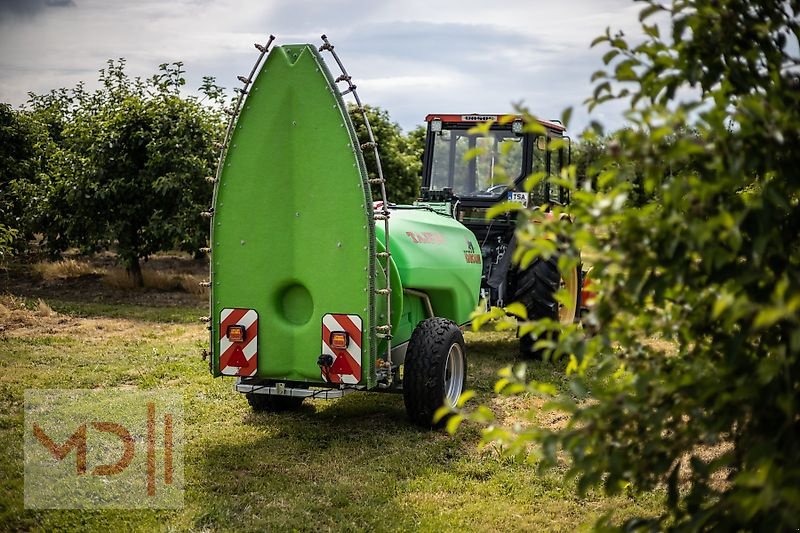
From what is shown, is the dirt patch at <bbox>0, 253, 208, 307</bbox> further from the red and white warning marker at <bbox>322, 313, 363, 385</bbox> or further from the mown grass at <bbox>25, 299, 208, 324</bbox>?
the red and white warning marker at <bbox>322, 313, 363, 385</bbox>

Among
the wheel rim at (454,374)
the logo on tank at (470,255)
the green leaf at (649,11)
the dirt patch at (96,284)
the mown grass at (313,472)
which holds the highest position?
the green leaf at (649,11)

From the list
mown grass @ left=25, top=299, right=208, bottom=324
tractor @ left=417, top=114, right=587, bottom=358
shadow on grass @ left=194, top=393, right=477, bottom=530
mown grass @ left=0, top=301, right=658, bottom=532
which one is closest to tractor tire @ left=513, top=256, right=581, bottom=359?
tractor @ left=417, top=114, right=587, bottom=358

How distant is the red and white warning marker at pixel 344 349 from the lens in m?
5.26

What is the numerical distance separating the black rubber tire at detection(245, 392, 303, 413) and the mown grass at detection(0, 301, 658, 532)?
10 cm

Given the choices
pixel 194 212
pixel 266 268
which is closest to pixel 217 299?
pixel 266 268

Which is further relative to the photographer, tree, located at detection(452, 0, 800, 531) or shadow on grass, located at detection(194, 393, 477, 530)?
shadow on grass, located at detection(194, 393, 477, 530)

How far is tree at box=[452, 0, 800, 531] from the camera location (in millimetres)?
1963

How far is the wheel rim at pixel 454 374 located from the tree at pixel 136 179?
22.3 ft

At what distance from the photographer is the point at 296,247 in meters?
5.34

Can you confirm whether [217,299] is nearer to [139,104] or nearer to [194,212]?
[194,212]

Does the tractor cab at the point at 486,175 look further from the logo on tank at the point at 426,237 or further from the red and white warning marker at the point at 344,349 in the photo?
the red and white warning marker at the point at 344,349

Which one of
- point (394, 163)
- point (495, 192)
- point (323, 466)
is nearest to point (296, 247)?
point (323, 466)

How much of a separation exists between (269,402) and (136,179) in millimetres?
7607

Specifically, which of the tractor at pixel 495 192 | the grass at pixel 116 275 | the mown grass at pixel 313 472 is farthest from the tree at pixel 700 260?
the grass at pixel 116 275
